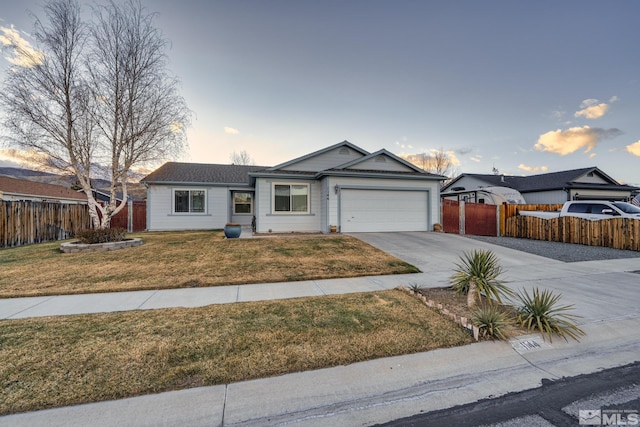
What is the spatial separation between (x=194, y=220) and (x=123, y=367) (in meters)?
15.0

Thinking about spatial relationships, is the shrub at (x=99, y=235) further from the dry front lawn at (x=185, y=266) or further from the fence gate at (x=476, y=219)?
the fence gate at (x=476, y=219)

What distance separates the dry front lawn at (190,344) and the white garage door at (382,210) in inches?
340

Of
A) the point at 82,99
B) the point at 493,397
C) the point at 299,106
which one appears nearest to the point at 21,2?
the point at 82,99

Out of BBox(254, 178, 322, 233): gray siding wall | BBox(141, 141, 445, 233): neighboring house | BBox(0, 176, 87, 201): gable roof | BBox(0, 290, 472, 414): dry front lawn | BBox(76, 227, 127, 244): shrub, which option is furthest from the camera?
BBox(0, 176, 87, 201): gable roof

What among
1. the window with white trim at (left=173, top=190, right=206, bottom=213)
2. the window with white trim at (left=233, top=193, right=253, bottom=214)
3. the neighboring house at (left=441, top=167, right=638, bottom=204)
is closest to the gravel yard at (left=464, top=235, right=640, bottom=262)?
the neighboring house at (left=441, top=167, right=638, bottom=204)

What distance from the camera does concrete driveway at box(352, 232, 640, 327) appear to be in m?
4.66

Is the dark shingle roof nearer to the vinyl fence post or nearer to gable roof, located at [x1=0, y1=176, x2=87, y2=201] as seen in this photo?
gable roof, located at [x1=0, y1=176, x2=87, y2=201]

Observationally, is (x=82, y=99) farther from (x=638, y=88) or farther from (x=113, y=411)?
(x=638, y=88)

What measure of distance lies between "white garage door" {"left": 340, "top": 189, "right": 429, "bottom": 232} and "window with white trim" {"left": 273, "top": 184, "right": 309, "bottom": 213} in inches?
81.0

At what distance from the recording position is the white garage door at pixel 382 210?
1304 cm

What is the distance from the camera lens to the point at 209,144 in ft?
55.1

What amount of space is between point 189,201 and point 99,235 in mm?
7083

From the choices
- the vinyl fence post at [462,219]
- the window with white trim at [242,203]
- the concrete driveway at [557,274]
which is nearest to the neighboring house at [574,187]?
the vinyl fence post at [462,219]

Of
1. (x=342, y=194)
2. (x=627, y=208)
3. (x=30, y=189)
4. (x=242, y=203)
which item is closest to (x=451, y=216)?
(x=342, y=194)
